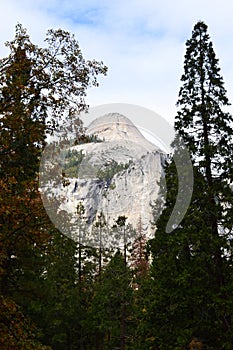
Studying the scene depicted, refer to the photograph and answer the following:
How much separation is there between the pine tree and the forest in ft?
0.13

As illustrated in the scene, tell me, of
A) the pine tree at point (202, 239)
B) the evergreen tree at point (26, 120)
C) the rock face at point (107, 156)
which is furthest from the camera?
the rock face at point (107, 156)

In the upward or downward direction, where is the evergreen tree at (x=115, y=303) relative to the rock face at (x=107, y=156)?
downward

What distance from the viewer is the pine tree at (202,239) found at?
50.1ft

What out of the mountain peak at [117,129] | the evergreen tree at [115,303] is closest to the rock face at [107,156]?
the mountain peak at [117,129]

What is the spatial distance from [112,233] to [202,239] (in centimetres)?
1680

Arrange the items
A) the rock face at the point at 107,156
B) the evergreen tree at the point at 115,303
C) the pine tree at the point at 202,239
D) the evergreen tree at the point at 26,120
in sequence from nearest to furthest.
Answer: the evergreen tree at the point at 26,120 → the pine tree at the point at 202,239 → the rock face at the point at 107,156 → the evergreen tree at the point at 115,303

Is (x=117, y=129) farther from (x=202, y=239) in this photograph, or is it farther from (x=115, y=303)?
(x=115, y=303)

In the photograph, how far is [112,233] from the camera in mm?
31609

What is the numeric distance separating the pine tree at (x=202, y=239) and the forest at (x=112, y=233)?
39mm

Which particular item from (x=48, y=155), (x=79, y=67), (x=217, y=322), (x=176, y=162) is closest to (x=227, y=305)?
(x=217, y=322)

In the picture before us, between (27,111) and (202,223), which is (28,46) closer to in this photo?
(27,111)

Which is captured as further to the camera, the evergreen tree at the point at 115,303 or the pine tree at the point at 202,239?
the evergreen tree at the point at 115,303

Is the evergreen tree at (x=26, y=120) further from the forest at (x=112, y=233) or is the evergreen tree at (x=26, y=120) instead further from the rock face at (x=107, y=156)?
the rock face at (x=107, y=156)

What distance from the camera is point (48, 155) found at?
967 cm
